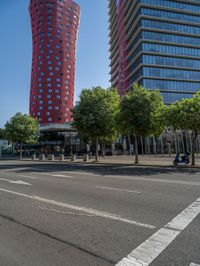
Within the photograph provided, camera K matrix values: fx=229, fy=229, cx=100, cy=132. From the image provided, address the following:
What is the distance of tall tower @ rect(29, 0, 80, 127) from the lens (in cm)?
9725

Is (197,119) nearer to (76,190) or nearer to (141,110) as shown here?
(141,110)

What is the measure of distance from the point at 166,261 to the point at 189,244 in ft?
2.66

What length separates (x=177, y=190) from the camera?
29.9 feet

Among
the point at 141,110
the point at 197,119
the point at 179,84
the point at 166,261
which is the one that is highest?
the point at 179,84

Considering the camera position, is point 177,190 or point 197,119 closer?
point 177,190

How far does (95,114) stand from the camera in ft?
95.0

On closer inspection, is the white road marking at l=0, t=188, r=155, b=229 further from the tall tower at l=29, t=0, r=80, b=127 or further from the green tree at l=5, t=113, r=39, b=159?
the tall tower at l=29, t=0, r=80, b=127

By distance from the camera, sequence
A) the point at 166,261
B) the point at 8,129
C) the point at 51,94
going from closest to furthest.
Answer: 1. the point at 166,261
2. the point at 8,129
3. the point at 51,94

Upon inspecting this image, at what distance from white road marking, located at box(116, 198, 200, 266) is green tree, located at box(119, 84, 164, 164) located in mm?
18993

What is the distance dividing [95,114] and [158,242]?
2519cm

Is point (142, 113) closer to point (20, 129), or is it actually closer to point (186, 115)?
point (186, 115)

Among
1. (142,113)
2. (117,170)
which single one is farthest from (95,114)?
(117,170)

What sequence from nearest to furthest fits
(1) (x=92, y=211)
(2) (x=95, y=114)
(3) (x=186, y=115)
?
(1) (x=92, y=211)
(3) (x=186, y=115)
(2) (x=95, y=114)

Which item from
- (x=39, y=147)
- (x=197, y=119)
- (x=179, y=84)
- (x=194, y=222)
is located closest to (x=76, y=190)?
(x=194, y=222)
